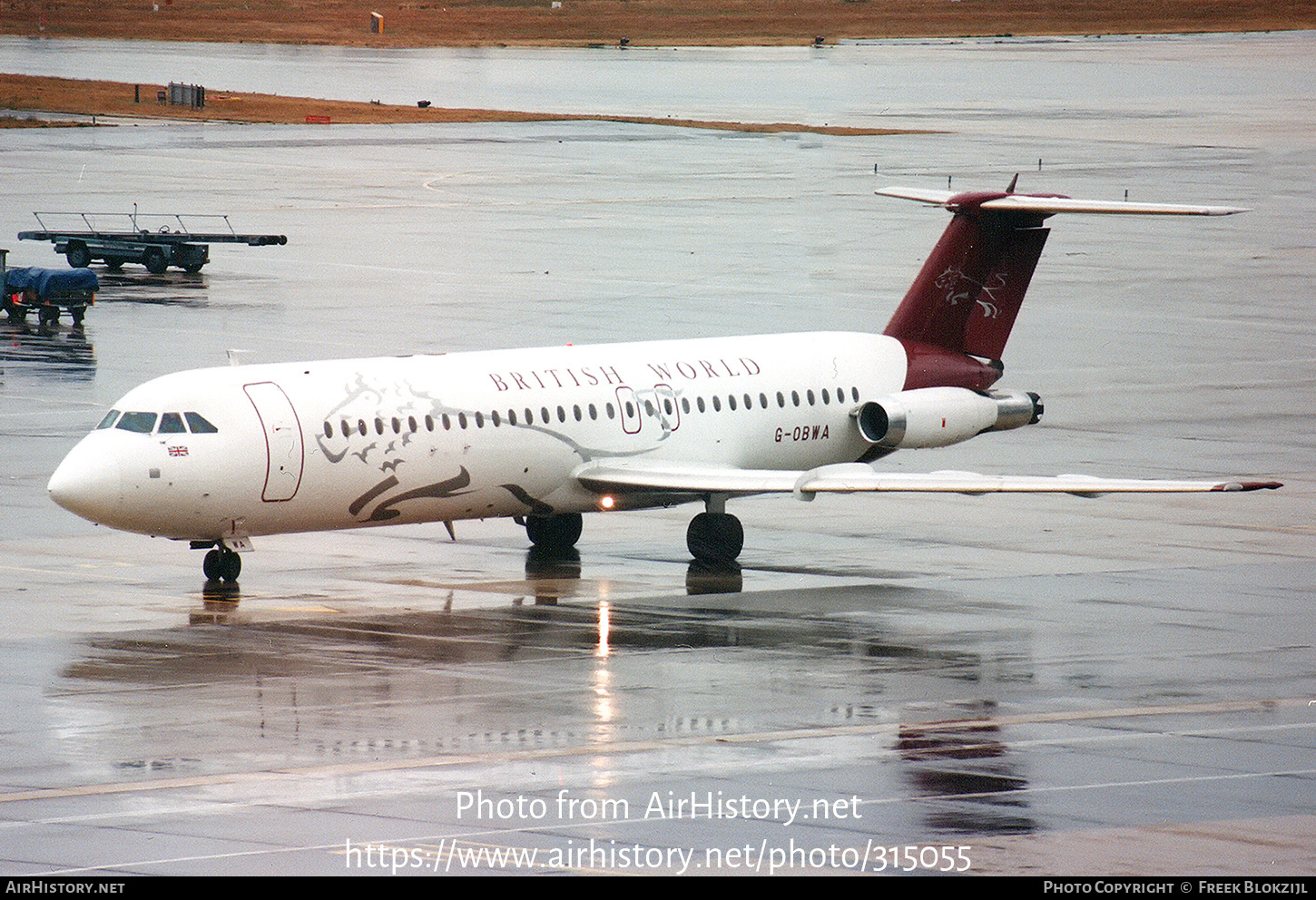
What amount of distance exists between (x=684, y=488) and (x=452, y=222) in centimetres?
5084

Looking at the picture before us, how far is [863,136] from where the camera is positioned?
119m

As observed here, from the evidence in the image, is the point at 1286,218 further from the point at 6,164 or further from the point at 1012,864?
the point at 1012,864

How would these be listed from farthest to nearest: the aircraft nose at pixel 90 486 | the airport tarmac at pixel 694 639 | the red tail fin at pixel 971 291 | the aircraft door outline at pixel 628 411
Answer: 1. the red tail fin at pixel 971 291
2. the aircraft door outline at pixel 628 411
3. the aircraft nose at pixel 90 486
4. the airport tarmac at pixel 694 639

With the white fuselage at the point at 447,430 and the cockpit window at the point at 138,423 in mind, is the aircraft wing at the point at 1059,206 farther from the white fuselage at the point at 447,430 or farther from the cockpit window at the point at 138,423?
the cockpit window at the point at 138,423

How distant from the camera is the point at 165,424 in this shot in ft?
105

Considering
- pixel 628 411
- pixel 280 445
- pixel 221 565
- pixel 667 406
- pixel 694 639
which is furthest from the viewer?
pixel 667 406

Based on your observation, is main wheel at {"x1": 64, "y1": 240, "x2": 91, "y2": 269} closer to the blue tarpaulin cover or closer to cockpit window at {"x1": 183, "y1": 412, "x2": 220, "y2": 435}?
the blue tarpaulin cover

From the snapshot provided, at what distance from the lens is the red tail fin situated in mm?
39656

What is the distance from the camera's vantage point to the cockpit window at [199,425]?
32031 mm

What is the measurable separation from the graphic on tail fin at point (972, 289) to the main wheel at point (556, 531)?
6.56m

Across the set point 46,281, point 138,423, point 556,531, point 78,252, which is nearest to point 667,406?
point 556,531

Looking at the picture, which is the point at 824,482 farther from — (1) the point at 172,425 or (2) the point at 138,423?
(2) the point at 138,423

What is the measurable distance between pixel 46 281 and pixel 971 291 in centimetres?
3020

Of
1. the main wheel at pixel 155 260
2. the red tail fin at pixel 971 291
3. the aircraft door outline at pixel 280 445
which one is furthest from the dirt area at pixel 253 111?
the aircraft door outline at pixel 280 445
